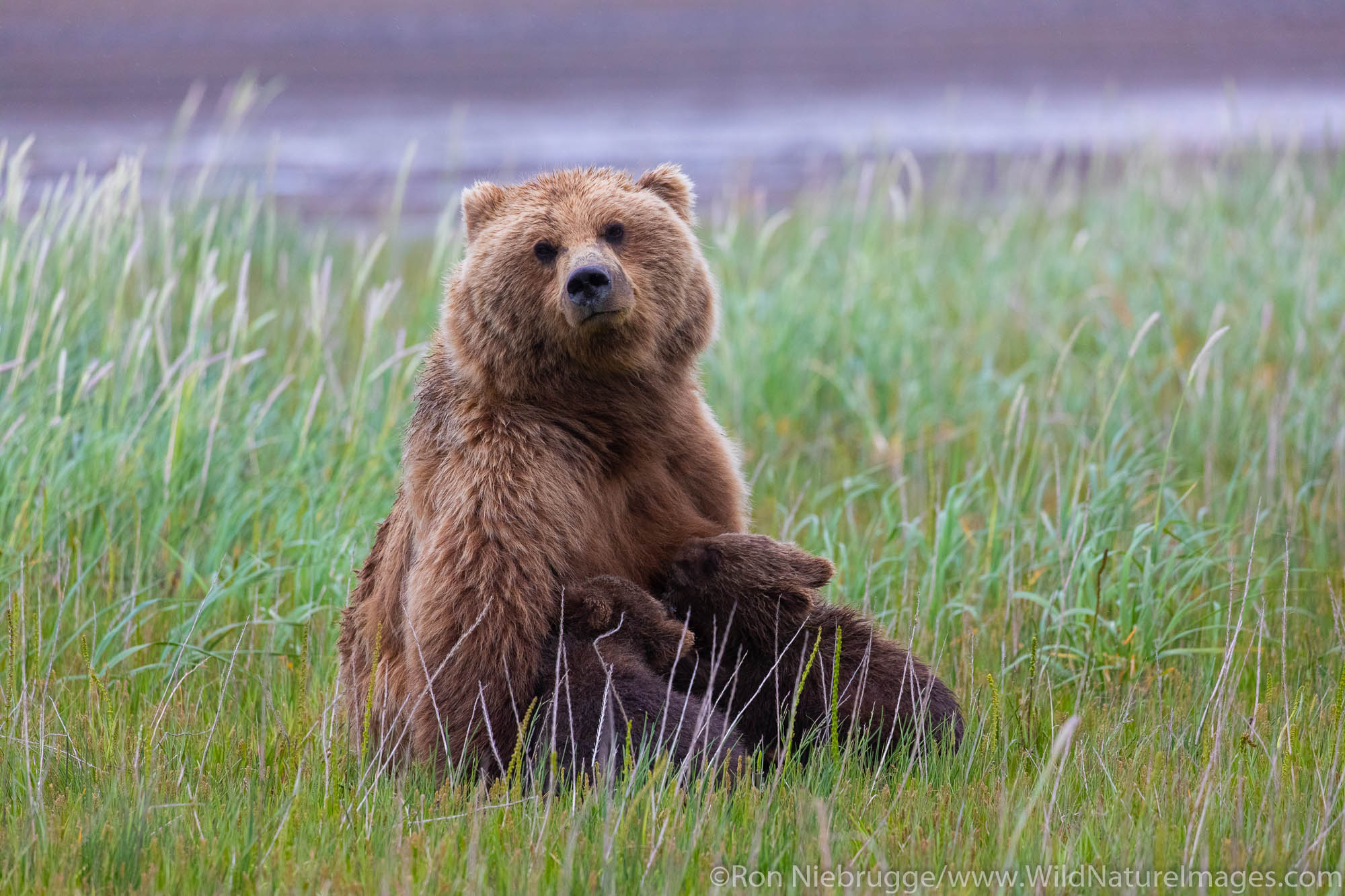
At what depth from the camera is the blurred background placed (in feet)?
43.5

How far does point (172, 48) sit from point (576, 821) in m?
22.4

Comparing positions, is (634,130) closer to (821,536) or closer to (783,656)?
(821,536)

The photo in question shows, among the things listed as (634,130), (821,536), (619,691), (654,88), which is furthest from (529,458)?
(654,88)

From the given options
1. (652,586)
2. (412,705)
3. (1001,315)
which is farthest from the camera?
(1001,315)

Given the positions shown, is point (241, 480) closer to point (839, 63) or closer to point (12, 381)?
point (12, 381)

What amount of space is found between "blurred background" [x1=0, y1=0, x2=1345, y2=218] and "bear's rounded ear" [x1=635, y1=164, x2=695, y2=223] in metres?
3.02

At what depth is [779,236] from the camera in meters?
8.78

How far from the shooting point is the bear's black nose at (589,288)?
10.4ft

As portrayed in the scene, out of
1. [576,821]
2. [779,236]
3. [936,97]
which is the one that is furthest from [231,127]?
[936,97]

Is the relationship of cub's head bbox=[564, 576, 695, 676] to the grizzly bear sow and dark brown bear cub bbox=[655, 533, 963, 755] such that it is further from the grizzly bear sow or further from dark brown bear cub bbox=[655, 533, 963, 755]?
dark brown bear cub bbox=[655, 533, 963, 755]

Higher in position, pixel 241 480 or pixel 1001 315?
pixel 1001 315

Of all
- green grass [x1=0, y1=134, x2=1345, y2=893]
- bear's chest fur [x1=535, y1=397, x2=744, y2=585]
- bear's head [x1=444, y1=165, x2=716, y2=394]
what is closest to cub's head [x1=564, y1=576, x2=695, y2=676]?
bear's chest fur [x1=535, y1=397, x2=744, y2=585]

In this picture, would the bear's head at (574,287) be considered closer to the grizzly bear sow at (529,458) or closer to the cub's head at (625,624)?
the grizzly bear sow at (529,458)

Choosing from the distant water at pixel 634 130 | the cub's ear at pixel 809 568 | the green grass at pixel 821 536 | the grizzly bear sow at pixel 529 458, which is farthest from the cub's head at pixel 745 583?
the distant water at pixel 634 130
